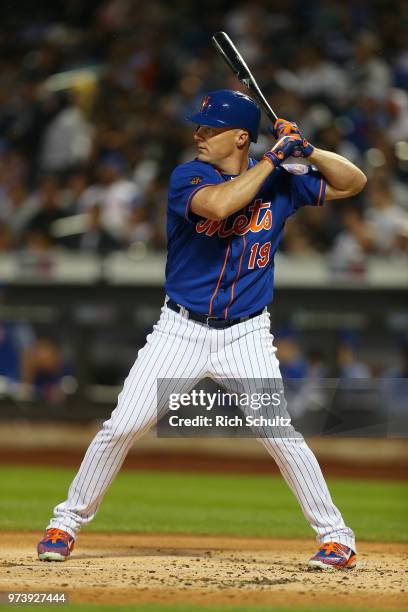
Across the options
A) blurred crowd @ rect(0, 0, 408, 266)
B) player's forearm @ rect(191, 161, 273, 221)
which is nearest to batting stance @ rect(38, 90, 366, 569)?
player's forearm @ rect(191, 161, 273, 221)

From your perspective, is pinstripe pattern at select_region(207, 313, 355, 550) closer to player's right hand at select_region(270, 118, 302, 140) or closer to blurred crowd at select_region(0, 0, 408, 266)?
player's right hand at select_region(270, 118, 302, 140)

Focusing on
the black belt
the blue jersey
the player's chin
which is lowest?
the black belt

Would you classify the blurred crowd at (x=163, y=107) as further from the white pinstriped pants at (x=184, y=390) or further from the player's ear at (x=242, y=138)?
the white pinstriped pants at (x=184, y=390)

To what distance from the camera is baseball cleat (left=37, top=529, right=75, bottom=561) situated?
170 inches

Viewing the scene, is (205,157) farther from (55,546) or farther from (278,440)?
(55,546)

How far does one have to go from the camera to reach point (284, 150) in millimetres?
4191

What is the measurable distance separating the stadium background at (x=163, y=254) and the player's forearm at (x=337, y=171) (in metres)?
4.44

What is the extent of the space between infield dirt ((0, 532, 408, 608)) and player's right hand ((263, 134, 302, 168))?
1.58m

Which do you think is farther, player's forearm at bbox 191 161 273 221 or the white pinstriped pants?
the white pinstriped pants

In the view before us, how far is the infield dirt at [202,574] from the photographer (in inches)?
147

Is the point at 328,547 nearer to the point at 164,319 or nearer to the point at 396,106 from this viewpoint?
the point at 164,319

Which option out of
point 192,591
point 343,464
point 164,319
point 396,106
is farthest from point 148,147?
point 192,591

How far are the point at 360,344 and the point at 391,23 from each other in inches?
155

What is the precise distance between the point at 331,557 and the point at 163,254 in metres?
6.04
